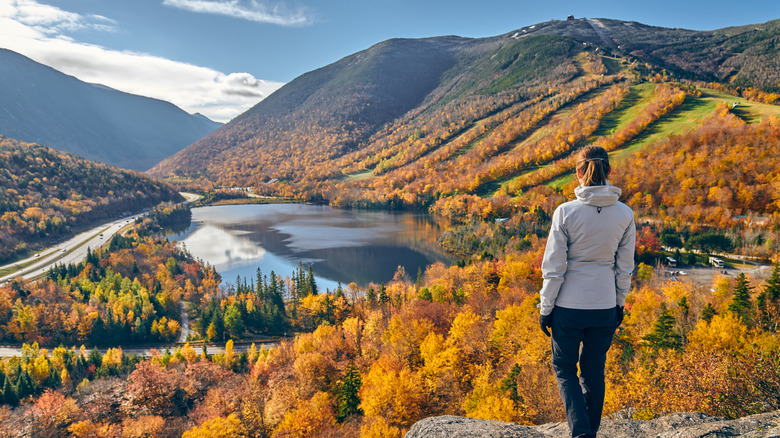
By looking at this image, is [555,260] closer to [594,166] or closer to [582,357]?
[594,166]

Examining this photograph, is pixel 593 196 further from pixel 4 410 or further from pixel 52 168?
pixel 52 168

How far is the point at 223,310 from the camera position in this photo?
178 feet

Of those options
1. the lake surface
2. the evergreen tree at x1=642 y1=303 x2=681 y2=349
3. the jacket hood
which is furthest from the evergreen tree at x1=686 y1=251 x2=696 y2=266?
the jacket hood

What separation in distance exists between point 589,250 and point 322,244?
297 ft

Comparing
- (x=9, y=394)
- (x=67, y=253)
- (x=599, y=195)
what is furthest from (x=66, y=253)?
(x=599, y=195)

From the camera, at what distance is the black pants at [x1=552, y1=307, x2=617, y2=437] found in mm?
4012

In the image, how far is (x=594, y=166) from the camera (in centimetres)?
398

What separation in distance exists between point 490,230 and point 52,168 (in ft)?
549

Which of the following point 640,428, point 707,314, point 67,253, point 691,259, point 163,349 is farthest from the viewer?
point 67,253

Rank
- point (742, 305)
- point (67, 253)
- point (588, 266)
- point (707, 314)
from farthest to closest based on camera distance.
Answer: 1. point (67, 253)
2. point (707, 314)
3. point (742, 305)
4. point (588, 266)

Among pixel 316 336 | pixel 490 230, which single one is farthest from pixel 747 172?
pixel 316 336

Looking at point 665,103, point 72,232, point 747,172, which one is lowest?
point 72,232


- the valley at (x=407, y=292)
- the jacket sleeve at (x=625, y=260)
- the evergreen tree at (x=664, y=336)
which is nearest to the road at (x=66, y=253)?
the valley at (x=407, y=292)

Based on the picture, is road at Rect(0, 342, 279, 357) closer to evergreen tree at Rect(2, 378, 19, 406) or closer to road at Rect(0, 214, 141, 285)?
evergreen tree at Rect(2, 378, 19, 406)
